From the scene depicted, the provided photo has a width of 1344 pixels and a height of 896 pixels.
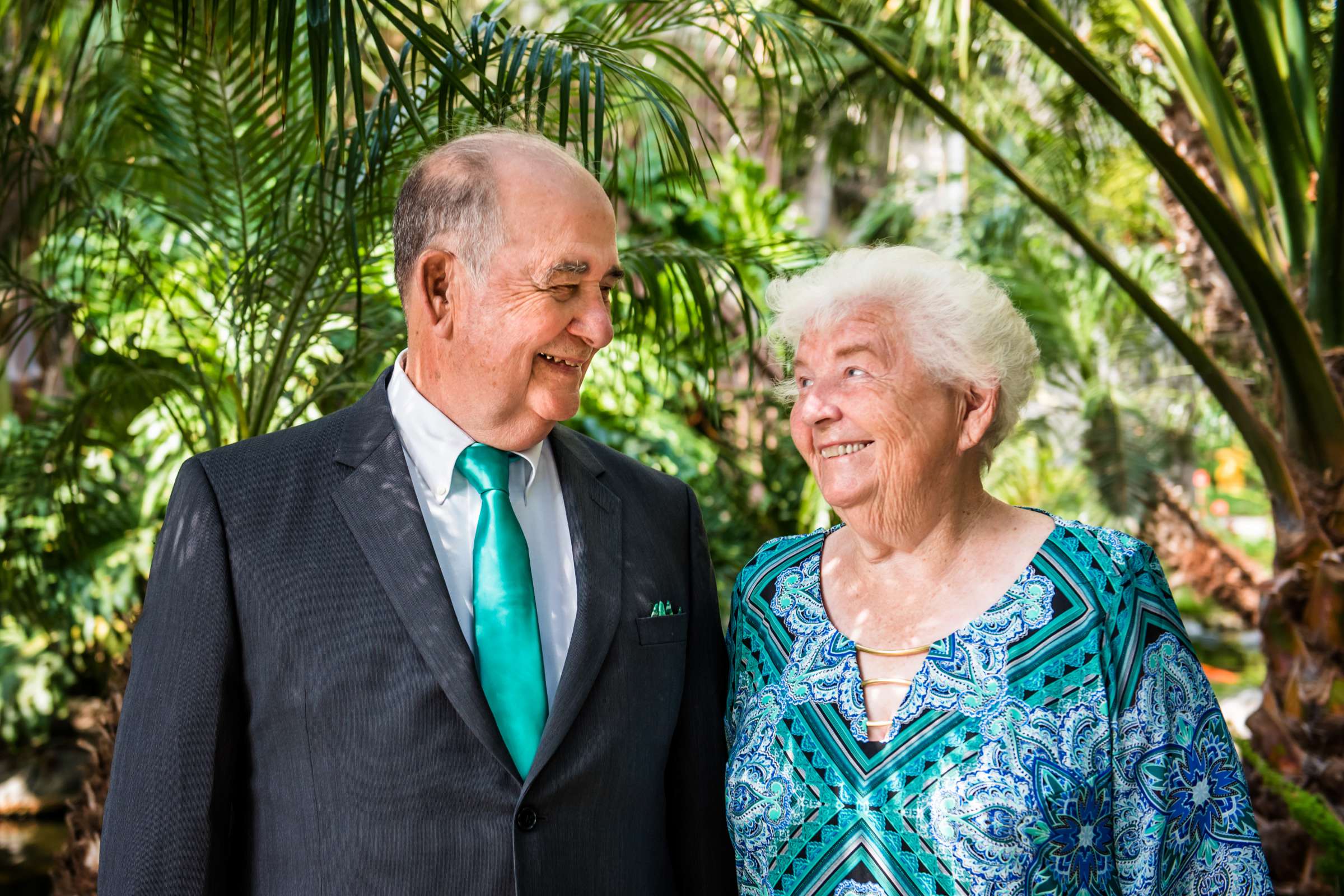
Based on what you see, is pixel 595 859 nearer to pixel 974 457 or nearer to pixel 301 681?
pixel 301 681

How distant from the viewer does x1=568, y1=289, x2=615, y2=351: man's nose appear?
6.31ft

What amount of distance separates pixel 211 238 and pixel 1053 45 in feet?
7.71

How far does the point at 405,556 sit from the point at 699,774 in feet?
2.28

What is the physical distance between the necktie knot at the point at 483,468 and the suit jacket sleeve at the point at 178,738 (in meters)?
0.39

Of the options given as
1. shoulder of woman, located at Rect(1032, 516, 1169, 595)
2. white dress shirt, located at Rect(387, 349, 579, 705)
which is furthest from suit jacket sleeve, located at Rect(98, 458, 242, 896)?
shoulder of woman, located at Rect(1032, 516, 1169, 595)

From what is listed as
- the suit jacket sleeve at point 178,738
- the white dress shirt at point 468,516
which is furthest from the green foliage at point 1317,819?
the suit jacket sleeve at point 178,738

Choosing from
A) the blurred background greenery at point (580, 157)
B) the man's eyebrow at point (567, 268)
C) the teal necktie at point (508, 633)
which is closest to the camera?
the teal necktie at point (508, 633)

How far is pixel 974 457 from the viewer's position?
6.91 feet

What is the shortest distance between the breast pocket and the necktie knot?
1.08 ft

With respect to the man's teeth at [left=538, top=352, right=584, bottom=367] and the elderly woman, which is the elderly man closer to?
the man's teeth at [left=538, top=352, right=584, bottom=367]

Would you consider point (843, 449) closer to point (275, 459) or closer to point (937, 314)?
point (937, 314)

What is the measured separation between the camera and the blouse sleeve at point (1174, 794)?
179 cm

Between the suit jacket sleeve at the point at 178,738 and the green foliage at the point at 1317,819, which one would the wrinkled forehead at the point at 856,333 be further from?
the green foliage at the point at 1317,819

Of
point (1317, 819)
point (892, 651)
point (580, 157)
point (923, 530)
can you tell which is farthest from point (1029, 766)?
point (1317, 819)
